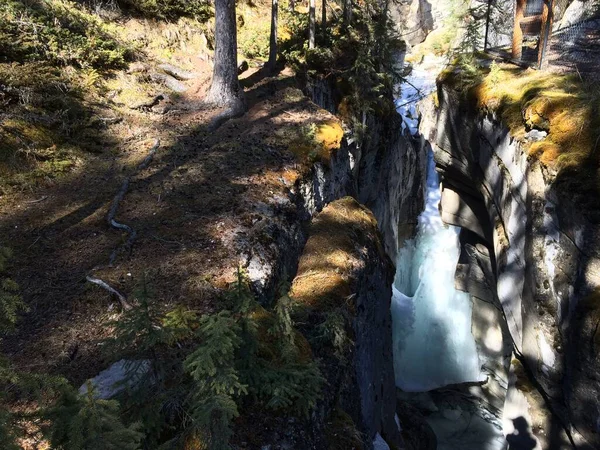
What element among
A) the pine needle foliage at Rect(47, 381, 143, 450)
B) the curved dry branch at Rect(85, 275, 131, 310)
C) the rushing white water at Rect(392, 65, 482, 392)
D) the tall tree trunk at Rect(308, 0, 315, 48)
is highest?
the tall tree trunk at Rect(308, 0, 315, 48)

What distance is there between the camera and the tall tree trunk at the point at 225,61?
11.3 m

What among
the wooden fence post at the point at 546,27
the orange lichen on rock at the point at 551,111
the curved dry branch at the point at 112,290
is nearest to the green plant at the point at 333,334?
the curved dry branch at the point at 112,290

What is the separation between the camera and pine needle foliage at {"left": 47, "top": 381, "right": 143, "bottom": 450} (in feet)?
7.65

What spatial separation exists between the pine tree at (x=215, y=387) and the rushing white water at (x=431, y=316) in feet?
59.2

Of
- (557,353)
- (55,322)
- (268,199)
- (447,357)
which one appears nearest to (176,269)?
(55,322)

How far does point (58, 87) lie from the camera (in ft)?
33.2

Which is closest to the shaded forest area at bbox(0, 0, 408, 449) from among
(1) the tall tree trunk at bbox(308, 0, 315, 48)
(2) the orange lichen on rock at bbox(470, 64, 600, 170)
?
(1) the tall tree trunk at bbox(308, 0, 315, 48)

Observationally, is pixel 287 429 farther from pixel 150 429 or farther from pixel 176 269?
pixel 176 269

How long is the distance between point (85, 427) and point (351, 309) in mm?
5539

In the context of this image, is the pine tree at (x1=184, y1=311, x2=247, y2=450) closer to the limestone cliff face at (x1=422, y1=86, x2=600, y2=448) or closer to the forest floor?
the forest floor

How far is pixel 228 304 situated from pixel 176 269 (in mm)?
1207

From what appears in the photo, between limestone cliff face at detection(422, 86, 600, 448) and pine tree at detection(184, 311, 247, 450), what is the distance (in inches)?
397

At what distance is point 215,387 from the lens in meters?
3.42

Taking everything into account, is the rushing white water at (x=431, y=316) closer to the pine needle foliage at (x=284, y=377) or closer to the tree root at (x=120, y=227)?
the tree root at (x=120, y=227)
